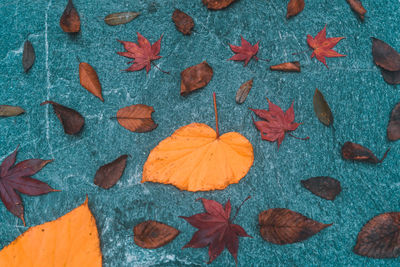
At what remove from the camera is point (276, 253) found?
1173 mm

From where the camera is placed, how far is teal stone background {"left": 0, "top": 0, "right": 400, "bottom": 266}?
1.21 metres

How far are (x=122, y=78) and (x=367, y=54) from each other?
1.23 m

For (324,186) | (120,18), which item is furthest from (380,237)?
(120,18)

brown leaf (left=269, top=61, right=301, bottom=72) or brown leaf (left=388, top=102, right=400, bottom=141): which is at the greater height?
brown leaf (left=269, top=61, right=301, bottom=72)

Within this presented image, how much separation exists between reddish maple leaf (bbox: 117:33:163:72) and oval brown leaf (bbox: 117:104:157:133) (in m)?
0.22

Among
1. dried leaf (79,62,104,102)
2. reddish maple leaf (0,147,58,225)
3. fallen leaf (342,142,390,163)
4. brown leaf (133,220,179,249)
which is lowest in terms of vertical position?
brown leaf (133,220,179,249)

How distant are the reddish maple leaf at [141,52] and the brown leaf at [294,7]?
70 centimetres

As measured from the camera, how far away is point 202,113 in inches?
54.9

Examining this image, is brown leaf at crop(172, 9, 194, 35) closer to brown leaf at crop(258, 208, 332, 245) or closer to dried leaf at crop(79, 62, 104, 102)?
dried leaf at crop(79, 62, 104, 102)

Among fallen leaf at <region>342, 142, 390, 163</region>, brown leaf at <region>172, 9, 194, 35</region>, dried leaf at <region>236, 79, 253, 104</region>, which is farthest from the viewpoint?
brown leaf at <region>172, 9, 194, 35</region>

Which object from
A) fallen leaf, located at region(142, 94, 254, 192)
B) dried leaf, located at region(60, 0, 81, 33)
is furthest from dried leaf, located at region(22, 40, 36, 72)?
fallen leaf, located at region(142, 94, 254, 192)

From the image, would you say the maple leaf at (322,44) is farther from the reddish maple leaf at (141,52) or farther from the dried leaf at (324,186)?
the reddish maple leaf at (141,52)

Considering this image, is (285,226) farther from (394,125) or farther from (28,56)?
(28,56)

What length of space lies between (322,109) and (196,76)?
615mm
